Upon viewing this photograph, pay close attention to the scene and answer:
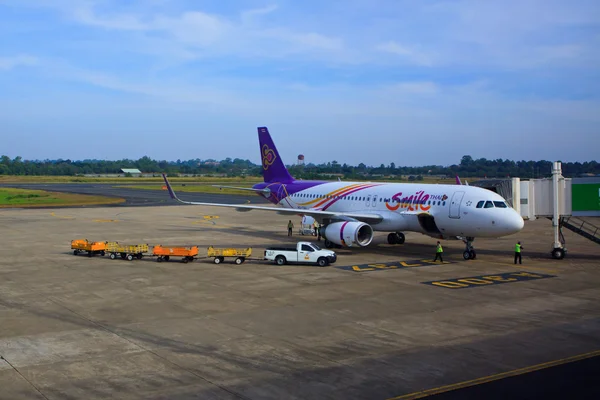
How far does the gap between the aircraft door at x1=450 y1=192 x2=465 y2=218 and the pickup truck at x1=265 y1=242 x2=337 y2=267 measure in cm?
Answer: 823

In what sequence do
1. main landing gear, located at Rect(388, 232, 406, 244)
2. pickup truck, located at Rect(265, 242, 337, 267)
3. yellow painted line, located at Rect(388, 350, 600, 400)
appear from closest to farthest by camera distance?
yellow painted line, located at Rect(388, 350, 600, 400) < pickup truck, located at Rect(265, 242, 337, 267) < main landing gear, located at Rect(388, 232, 406, 244)

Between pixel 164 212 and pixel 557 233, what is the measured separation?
49.7 metres

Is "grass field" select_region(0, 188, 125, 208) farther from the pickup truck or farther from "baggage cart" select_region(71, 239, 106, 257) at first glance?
→ the pickup truck

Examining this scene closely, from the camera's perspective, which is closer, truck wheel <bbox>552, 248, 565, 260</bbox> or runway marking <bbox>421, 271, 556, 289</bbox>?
runway marking <bbox>421, 271, 556, 289</bbox>

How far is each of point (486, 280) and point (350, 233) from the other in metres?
10.6

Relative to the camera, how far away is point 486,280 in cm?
3080

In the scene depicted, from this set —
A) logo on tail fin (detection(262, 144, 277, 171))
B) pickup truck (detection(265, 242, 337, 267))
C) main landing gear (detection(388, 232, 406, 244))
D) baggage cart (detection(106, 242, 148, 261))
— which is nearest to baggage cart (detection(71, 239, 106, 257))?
baggage cart (detection(106, 242, 148, 261))

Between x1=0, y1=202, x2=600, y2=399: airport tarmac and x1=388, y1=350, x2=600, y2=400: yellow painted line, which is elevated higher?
x1=0, y1=202, x2=600, y2=399: airport tarmac

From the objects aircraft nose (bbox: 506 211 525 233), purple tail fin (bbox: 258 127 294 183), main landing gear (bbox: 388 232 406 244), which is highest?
purple tail fin (bbox: 258 127 294 183)

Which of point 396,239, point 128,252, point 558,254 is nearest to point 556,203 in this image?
point 558,254

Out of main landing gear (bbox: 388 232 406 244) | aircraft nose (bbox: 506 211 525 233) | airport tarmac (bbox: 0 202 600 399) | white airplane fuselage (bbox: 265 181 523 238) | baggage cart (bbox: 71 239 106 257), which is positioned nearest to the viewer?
airport tarmac (bbox: 0 202 600 399)

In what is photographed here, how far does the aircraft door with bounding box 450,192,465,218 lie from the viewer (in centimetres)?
3762

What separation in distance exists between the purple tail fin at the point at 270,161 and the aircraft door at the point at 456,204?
60.2 feet

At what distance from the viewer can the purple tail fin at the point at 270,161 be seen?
5375 cm
